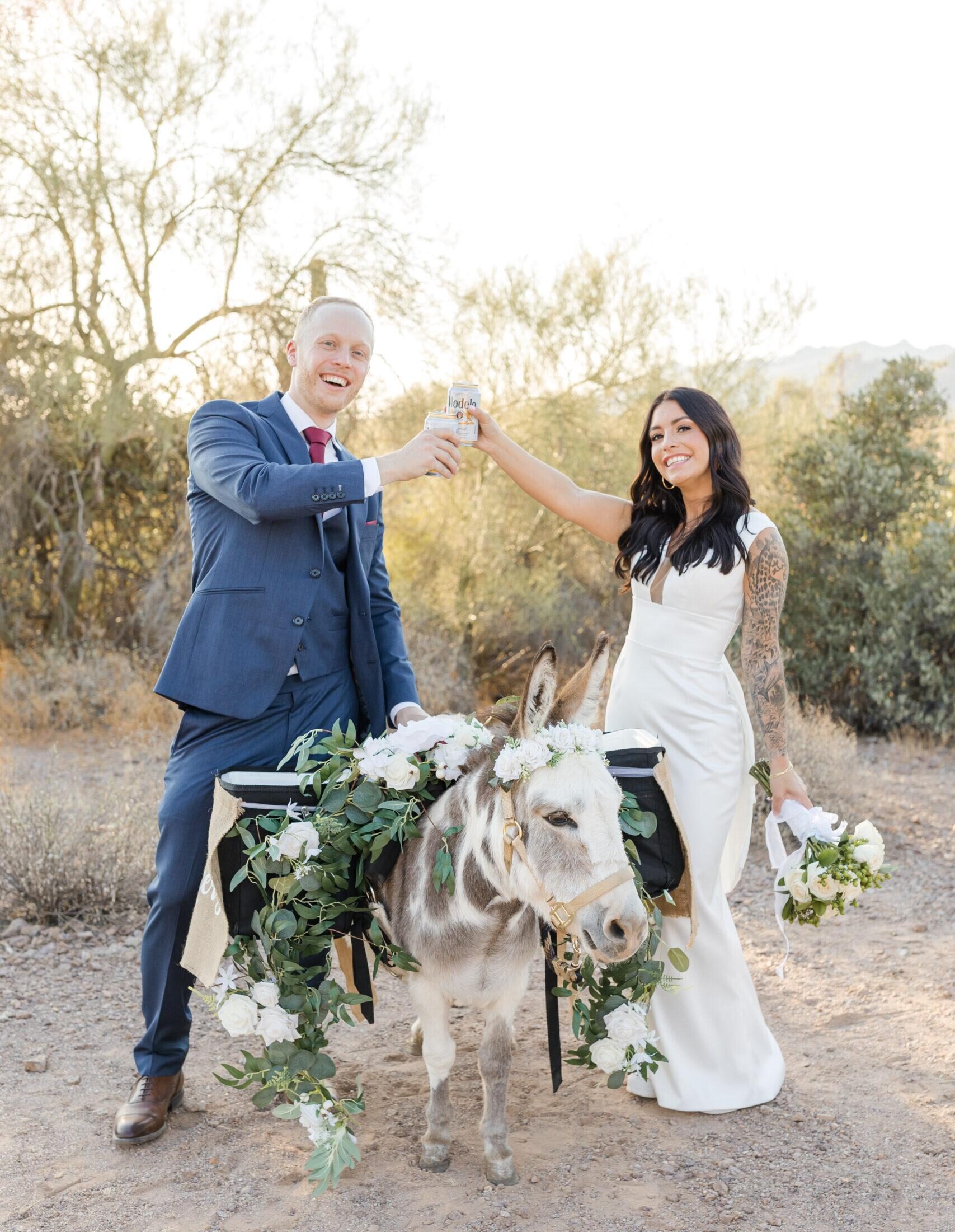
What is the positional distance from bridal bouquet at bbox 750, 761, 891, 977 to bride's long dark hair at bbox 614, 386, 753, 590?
2.83ft

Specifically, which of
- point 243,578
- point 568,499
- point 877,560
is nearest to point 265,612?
point 243,578

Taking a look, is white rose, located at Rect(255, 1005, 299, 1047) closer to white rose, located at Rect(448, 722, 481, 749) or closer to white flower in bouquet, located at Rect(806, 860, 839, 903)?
white rose, located at Rect(448, 722, 481, 749)

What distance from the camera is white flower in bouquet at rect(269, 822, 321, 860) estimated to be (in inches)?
107

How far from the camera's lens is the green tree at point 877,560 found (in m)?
9.82

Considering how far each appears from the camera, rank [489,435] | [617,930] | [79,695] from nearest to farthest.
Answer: [617,930] → [489,435] → [79,695]

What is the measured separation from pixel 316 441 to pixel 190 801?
116cm

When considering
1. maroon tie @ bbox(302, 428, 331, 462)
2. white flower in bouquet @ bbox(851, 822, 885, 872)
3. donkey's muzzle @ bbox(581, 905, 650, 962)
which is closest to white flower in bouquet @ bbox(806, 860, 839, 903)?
white flower in bouquet @ bbox(851, 822, 885, 872)

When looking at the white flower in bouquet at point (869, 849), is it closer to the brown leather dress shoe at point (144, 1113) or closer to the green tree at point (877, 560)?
the brown leather dress shoe at point (144, 1113)

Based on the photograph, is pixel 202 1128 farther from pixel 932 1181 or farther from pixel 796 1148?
pixel 932 1181

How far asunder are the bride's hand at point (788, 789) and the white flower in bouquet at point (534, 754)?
1335 millimetres

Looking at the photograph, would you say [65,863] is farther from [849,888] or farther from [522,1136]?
[849,888]

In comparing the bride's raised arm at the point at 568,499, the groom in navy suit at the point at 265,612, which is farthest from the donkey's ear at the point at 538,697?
the bride's raised arm at the point at 568,499

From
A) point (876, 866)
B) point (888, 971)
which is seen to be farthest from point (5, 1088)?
point (888, 971)

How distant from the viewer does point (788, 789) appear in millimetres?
3449
